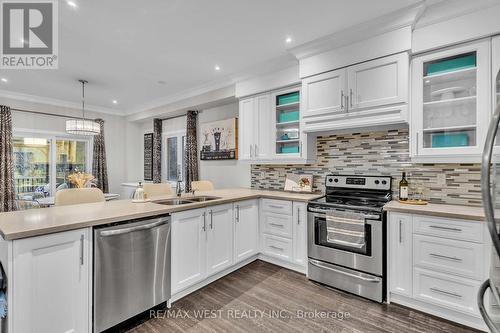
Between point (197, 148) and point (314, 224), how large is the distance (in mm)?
3041

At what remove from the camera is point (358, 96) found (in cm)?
257

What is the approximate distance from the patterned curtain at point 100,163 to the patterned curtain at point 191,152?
237 centimetres

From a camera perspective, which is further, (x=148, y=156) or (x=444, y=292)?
(x=148, y=156)

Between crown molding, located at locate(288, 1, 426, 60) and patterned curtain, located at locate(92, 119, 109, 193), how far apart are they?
16.3 feet

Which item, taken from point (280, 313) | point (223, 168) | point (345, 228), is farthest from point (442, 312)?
point (223, 168)

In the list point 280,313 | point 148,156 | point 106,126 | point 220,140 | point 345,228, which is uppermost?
point 106,126

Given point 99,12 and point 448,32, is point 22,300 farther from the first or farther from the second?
point 448,32

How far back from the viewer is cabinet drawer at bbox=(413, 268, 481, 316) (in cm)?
189

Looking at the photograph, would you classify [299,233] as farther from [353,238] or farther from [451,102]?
[451,102]

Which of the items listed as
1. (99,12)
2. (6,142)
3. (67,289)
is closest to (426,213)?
(67,289)

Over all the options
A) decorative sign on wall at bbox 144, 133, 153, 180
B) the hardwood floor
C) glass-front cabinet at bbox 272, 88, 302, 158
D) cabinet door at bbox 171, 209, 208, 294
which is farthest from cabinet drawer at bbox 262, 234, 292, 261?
decorative sign on wall at bbox 144, 133, 153, 180

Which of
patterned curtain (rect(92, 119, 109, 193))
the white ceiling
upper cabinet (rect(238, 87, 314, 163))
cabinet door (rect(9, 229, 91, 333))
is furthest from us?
patterned curtain (rect(92, 119, 109, 193))

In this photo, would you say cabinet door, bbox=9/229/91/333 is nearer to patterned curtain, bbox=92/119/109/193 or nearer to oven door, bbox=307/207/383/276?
oven door, bbox=307/207/383/276

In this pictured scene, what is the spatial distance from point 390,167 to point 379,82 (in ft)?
3.11
